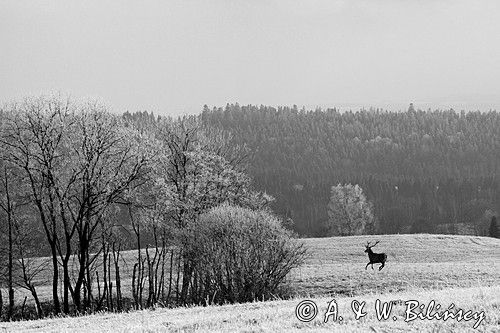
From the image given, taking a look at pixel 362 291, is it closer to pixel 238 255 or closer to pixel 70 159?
pixel 238 255

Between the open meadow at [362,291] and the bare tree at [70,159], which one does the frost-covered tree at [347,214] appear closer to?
the open meadow at [362,291]

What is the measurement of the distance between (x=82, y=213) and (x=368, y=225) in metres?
82.9

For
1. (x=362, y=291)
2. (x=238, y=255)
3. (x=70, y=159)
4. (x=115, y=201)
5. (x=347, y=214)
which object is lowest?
(x=362, y=291)

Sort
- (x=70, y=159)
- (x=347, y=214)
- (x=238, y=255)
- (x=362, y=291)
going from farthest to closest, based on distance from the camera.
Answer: (x=347, y=214) < (x=362, y=291) < (x=238, y=255) < (x=70, y=159)

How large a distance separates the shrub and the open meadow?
2299 millimetres

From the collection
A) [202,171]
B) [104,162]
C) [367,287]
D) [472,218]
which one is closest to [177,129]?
[202,171]

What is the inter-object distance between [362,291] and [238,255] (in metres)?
7.32

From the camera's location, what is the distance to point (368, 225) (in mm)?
112688

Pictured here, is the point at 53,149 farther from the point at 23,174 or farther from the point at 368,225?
the point at 368,225

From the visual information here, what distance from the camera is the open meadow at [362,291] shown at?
14414mm

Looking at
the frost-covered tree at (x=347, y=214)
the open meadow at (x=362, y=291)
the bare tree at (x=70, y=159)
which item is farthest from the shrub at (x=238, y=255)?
the frost-covered tree at (x=347, y=214)

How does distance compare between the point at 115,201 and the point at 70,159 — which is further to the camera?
the point at 115,201

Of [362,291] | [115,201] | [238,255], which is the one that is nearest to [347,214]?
[362,291]

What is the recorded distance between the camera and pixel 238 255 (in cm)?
3728
